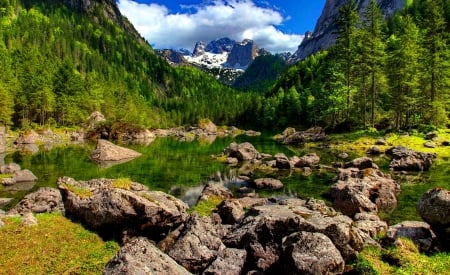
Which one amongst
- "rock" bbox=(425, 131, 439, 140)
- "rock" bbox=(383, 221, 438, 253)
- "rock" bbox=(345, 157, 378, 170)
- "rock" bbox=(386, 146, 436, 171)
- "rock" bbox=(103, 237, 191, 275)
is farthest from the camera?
"rock" bbox=(425, 131, 439, 140)

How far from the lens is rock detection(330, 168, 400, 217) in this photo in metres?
30.3

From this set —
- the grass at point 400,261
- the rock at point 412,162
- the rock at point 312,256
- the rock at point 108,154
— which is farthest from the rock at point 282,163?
the rock at point 312,256

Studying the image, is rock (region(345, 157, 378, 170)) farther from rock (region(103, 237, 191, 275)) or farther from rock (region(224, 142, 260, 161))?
rock (region(103, 237, 191, 275))

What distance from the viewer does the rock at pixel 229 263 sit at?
1680 cm

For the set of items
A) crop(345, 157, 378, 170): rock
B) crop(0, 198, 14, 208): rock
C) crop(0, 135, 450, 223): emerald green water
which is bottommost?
crop(0, 198, 14, 208): rock

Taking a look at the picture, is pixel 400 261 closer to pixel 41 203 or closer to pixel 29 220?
pixel 29 220

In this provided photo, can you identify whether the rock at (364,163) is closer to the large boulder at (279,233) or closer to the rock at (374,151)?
the rock at (374,151)

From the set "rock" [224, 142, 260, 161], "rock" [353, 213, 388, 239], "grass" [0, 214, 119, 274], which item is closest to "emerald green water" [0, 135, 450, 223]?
"rock" [224, 142, 260, 161]

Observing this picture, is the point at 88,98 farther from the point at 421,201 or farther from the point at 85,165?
the point at 421,201

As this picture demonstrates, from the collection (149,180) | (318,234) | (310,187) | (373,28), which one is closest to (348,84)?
(373,28)

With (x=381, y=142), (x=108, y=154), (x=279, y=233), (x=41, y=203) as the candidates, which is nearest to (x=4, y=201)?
(x=41, y=203)

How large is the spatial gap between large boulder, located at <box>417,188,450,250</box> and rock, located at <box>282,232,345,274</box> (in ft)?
21.7

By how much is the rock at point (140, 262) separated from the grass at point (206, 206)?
504 inches

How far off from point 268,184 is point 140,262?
30425mm
